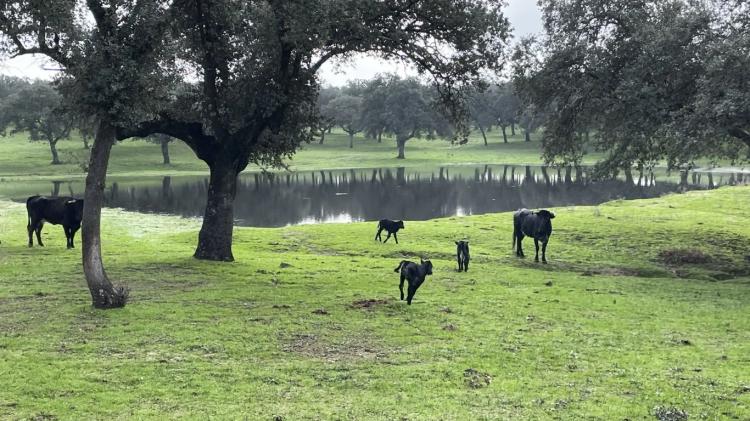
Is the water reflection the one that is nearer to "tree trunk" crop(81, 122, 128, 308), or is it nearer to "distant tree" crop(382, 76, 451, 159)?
"distant tree" crop(382, 76, 451, 159)

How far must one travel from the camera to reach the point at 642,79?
25.3m

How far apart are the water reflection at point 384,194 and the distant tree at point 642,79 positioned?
1681 cm

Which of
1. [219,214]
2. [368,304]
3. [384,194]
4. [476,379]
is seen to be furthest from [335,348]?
[384,194]

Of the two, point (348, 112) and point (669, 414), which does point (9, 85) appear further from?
point (669, 414)

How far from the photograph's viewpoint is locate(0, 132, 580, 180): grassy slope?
9712 cm

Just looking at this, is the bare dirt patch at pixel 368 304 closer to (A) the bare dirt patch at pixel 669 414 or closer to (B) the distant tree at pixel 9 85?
(A) the bare dirt patch at pixel 669 414

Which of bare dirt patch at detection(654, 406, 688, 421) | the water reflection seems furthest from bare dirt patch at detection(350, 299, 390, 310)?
the water reflection

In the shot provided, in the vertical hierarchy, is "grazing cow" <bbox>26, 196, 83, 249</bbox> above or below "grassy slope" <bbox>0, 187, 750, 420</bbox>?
above

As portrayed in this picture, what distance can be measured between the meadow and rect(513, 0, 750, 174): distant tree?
5.58m

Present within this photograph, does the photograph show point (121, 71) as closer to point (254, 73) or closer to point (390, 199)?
point (254, 73)

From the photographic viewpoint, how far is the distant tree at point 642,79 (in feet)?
73.2

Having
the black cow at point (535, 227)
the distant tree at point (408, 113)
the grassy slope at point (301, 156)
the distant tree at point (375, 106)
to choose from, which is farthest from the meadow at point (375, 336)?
the distant tree at point (375, 106)

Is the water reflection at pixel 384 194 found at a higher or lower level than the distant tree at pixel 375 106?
lower

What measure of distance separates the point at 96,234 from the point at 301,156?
10684 cm
